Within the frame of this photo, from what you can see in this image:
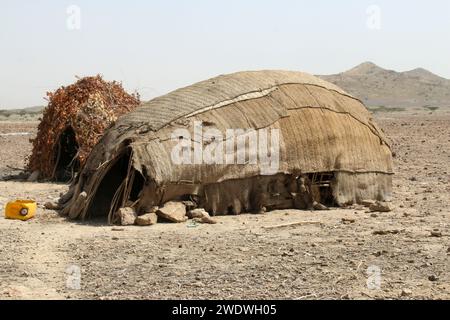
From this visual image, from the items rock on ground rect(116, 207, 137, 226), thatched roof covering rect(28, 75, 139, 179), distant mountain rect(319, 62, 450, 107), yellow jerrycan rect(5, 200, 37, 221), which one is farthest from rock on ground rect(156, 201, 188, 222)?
distant mountain rect(319, 62, 450, 107)

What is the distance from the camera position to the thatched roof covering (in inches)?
578

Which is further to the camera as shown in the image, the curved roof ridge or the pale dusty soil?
the curved roof ridge

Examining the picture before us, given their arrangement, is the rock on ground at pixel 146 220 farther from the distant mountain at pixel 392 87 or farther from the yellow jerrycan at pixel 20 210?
the distant mountain at pixel 392 87

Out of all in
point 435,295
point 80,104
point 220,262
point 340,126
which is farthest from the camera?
point 80,104

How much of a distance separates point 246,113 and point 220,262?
12.9 ft

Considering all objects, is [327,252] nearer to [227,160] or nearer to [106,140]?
[227,160]

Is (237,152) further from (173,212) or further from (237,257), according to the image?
(237,257)

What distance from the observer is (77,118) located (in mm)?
14805

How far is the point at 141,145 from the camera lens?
10023 mm

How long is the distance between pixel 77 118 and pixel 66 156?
1253 millimetres

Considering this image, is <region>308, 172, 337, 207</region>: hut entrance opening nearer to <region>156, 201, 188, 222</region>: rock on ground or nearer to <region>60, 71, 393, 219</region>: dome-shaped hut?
<region>60, 71, 393, 219</region>: dome-shaped hut

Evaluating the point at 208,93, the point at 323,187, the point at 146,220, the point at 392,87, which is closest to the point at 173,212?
the point at 146,220

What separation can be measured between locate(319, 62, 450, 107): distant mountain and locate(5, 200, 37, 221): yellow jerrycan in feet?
244
